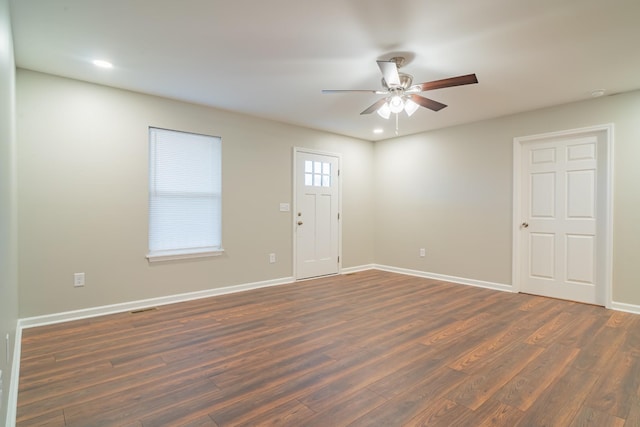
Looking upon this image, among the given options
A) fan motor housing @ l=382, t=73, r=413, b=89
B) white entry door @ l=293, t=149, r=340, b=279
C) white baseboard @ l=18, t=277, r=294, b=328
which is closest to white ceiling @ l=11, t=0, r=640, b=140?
fan motor housing @ l=382, t=73, r=413, b=89

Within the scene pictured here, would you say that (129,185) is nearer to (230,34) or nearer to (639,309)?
(230,34)

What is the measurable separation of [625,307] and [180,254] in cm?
518

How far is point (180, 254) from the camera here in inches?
156

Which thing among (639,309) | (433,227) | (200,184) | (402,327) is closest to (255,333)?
(402,327)

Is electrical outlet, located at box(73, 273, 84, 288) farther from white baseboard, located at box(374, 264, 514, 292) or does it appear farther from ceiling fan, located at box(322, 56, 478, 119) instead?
white baseboard, located at box(374, 264, 514, 292)

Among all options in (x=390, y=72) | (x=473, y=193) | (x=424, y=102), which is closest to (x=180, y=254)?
(x=390, y=72)

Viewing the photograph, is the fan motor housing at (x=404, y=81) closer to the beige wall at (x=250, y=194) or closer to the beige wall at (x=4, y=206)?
the beige wall at (x=250, y=194)

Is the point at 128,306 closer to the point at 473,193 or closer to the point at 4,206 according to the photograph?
the point at 4,206

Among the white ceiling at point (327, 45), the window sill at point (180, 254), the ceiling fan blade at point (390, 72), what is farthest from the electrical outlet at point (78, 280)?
the ceiling fan blade at point (390, 72)

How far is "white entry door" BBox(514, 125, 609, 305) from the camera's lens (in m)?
3.85

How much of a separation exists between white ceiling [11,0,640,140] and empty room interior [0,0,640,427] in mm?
22

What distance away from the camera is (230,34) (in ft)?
8.07

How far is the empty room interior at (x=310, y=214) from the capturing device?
2.05 m

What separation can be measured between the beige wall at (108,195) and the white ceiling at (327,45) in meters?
0.28
